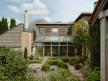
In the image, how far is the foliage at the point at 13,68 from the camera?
15958 millimetres

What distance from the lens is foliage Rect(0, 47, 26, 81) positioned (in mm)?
15958

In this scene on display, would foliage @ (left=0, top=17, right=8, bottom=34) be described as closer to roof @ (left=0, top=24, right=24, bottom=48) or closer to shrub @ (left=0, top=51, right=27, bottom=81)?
roof @ (left=0, top=24, right=24, bottom=48)

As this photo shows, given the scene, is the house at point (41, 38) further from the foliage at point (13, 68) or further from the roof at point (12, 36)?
the foliage at point (13, 68)

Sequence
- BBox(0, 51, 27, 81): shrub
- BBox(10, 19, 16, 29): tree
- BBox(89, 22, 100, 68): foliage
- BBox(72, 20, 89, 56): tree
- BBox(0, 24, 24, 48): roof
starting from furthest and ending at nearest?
BBox(10, 19, 16, 29): tree → BBox(0, 24, 24, 48): roof → BBox(72, 20, 89, 56): tree → BBox(89, 22, 100, 68): foliage → BBox(0, 51, 27, 81): shrub

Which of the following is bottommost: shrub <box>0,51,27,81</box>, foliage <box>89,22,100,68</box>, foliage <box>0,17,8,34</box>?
shrub <box>0,51,27,81</box>

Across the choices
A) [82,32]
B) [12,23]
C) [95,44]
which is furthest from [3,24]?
[95,44]

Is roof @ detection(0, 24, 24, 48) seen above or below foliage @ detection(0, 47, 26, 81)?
above

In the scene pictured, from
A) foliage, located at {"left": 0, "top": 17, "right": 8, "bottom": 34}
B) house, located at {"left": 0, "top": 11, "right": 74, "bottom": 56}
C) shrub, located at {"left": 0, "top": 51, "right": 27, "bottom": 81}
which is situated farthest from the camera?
foliage, located at {"left": 0, "top": 17, "right": 8, "bottom": 34}

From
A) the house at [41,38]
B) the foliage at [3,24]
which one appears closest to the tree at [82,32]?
the house at [41,38]

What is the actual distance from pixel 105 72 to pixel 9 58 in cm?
773

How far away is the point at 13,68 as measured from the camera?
16.6 meters

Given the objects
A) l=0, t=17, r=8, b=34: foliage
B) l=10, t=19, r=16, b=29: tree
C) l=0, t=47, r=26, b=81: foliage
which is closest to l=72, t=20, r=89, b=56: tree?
l=0, t=47, r=26, b=81: foliage

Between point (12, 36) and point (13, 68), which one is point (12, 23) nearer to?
point (12, 36)

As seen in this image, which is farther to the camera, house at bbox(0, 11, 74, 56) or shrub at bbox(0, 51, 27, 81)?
house at bbox(0, 11, 74, 56)
